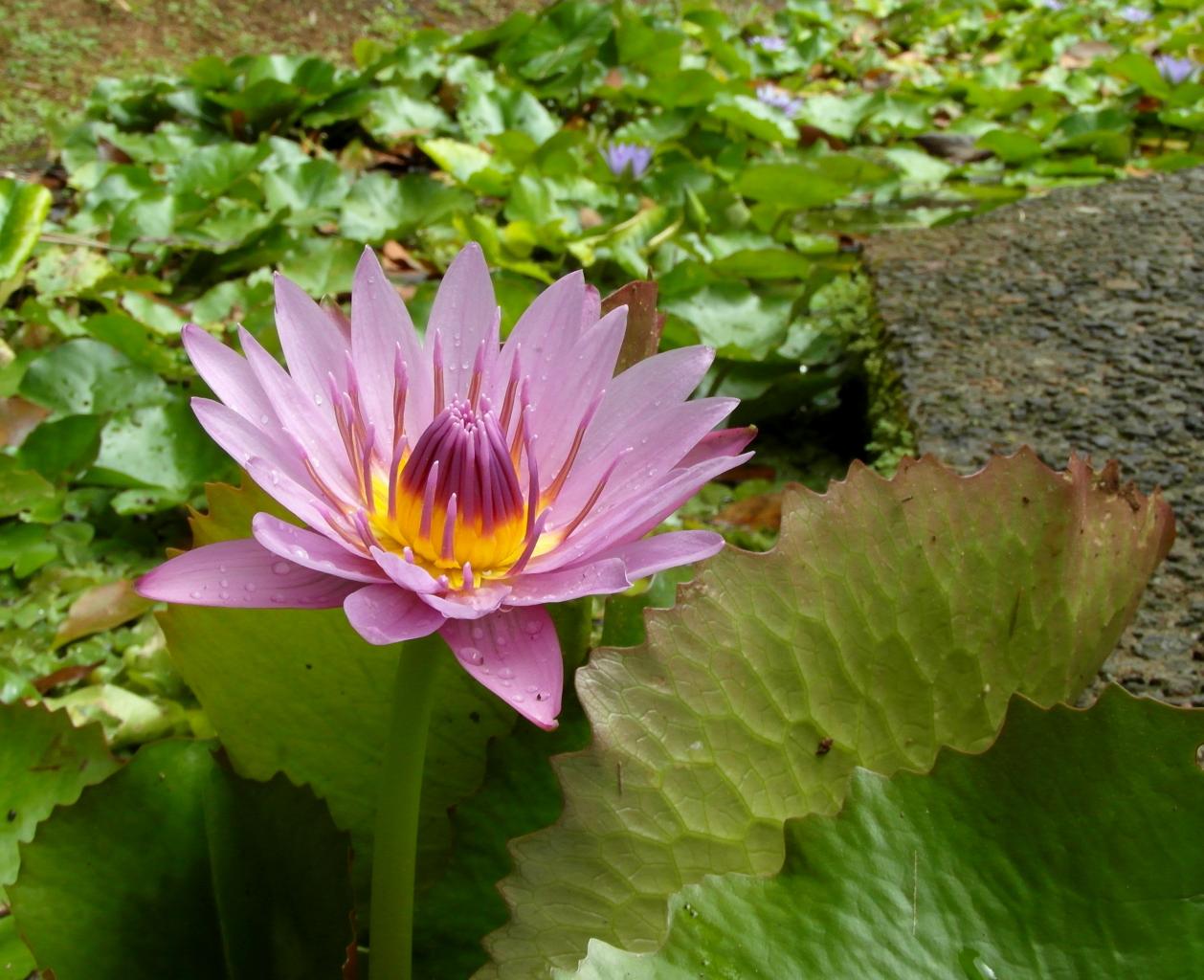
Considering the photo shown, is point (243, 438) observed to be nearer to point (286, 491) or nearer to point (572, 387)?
point (286, 491)

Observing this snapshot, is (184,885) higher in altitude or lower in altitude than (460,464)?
lower

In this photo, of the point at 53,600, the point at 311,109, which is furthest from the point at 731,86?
the point at 53,600

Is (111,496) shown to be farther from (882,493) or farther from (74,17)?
(74,17)

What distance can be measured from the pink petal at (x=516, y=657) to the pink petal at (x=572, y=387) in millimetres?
116

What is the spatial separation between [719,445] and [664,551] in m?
0.12

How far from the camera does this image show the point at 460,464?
1.79 ft

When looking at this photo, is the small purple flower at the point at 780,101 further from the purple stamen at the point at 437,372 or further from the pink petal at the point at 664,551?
the pink petal at the point at 664,551

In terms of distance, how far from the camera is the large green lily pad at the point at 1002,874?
51 cm

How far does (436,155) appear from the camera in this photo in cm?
217

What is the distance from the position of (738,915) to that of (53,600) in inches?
40.5

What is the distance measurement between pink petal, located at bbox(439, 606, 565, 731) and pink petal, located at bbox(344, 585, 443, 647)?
0.02m

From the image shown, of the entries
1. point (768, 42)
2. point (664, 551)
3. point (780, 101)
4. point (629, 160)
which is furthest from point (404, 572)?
point (768, 42)

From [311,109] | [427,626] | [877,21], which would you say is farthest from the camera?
[877,21]

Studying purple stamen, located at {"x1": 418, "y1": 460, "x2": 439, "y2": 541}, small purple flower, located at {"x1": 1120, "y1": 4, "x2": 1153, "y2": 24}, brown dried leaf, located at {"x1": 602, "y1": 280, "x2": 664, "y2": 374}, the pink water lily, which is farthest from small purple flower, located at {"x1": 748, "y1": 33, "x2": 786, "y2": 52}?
purple stamen, located at {"x1": 418, "y1": 460, "x2": 439, "y2": 541}
